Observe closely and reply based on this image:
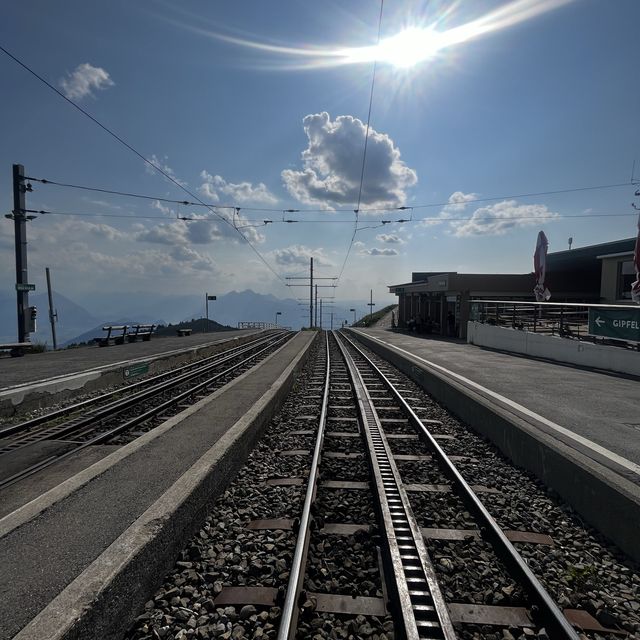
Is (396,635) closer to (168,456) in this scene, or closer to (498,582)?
(498,582)

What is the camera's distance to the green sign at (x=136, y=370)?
12.6 meters

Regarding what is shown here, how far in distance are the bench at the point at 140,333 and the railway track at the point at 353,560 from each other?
19.6 m

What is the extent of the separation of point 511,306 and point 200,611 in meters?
19.6

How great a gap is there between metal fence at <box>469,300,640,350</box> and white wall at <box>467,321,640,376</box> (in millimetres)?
333

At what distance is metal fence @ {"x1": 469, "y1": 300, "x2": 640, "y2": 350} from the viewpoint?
11.6 metres

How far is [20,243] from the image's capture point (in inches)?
646

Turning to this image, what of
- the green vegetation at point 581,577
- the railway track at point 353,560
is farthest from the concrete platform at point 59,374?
the green vegetation at point 581,577

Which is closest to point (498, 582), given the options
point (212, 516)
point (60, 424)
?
point (212, 516)

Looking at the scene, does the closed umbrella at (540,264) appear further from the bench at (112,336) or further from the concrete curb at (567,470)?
the bench at (112,336)

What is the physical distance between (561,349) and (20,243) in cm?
2140

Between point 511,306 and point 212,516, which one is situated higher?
point 511,306

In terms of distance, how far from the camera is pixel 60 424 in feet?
24.8

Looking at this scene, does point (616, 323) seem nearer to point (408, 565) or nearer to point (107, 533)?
point (408, 565)

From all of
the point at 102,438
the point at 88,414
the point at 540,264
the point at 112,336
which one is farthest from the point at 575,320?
the point at 112,336
